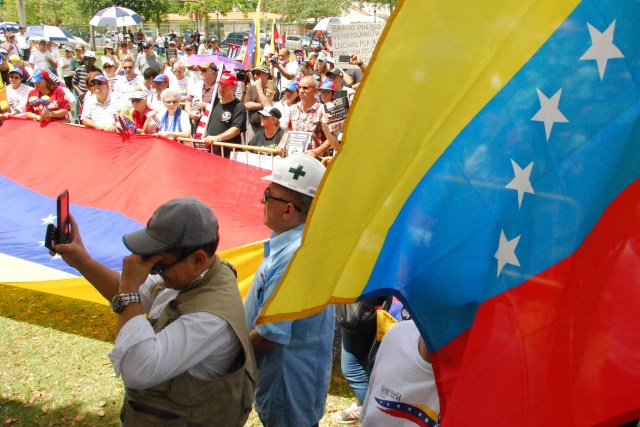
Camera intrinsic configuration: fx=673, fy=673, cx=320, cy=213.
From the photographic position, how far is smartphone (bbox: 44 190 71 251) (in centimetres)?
276

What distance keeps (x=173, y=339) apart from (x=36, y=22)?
65955 millimetres

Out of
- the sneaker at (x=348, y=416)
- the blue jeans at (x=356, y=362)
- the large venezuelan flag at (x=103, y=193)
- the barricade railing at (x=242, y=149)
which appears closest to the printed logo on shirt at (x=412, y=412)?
the blue jeans at (x=356, y=362)

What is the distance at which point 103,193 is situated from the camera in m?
7.14

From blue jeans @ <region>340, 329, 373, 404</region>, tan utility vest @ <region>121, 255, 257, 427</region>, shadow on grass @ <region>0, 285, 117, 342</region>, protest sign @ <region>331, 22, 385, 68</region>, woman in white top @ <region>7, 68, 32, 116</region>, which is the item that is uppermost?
protest sign @ <region>331, 22, 385, 68</region>

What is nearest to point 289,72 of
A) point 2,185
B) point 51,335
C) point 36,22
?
point 2,185

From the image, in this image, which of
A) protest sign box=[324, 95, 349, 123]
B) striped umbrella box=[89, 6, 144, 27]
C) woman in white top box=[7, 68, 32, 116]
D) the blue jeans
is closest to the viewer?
the blue jeans

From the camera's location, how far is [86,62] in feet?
53.1

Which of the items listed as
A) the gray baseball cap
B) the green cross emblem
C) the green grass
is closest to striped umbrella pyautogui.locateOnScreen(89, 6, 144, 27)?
the green grass

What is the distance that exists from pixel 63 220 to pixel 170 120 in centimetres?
615

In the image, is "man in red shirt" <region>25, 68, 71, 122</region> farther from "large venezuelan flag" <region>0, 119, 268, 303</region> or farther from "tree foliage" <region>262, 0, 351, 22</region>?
"tree foliage" <region>262, 0, 351, 22</region>

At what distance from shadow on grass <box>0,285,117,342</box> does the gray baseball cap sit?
3834 mm

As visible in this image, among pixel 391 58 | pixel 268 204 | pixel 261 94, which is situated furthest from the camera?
pixel 261 94

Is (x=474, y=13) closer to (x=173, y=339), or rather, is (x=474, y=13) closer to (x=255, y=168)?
(x=173, y=339)

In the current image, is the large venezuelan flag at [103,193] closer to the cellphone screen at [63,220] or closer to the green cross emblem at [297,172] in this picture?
the green cross emblem at [297,172]
